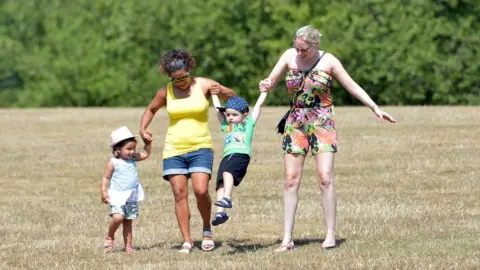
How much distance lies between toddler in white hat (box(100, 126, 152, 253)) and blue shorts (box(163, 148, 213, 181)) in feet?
1.16

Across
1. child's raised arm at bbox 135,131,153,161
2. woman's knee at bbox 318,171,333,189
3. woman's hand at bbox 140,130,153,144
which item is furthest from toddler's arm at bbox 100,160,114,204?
woman's knee at bbox 318,171,333,189

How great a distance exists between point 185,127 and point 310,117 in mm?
1192

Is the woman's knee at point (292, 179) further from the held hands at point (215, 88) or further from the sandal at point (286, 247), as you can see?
the held hands at point (215, 88)

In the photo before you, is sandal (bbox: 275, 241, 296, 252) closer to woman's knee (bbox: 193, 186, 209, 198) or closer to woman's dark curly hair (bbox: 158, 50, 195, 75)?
woman's knee (bbox: 193, 186, 209, 198)

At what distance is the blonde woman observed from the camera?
10.5 meters

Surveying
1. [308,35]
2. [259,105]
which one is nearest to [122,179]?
[259,105]

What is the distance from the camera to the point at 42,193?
704 inches

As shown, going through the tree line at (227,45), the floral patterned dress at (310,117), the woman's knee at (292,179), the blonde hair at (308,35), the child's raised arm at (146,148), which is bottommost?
the tree line at (227,45)

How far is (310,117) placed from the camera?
34.8ft

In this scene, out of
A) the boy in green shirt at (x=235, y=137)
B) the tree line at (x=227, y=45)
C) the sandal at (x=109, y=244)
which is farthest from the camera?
the tree line at (x=227, y=45)

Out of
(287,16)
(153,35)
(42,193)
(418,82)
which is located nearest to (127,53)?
(153,35)

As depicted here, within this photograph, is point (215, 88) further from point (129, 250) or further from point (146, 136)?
point (129, 250)

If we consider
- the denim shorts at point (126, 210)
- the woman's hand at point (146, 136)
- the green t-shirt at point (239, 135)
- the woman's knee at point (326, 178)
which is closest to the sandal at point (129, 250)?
the denim shorts at point (126, 210)

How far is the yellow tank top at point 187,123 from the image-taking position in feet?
35.5
